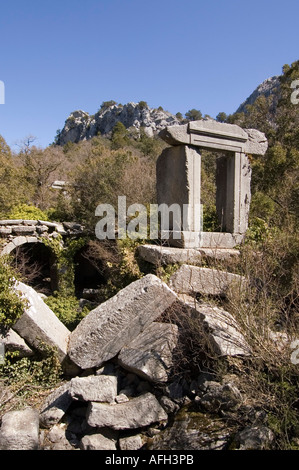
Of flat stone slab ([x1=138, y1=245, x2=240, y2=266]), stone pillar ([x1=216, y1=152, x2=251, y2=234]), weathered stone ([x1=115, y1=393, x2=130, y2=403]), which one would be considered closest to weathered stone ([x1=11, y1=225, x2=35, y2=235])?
flat stone slab ([x1=138, y1=245, x2=240, y2=266])

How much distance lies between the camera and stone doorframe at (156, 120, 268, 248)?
610 cm

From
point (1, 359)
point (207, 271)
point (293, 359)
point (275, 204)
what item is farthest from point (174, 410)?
point (275, 204)

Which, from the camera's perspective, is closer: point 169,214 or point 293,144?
point 169,214

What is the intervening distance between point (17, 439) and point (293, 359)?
8.84ft

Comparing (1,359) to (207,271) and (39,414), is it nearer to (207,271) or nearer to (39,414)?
(39,414)

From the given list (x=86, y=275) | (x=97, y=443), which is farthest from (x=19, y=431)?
(x=86, y=275)

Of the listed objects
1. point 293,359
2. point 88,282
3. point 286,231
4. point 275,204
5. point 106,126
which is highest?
point 106,126

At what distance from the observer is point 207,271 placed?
489cm

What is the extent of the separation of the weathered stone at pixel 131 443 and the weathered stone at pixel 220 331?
1133mm

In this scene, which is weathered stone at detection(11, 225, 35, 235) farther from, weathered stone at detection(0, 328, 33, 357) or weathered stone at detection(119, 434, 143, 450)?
weathered stone at detection(119, 434, 143, 450)

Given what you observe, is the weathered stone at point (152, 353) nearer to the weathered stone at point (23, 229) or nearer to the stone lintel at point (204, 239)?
the stone lintel at point (204, 239)

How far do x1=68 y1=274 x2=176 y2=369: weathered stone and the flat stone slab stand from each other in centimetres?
104

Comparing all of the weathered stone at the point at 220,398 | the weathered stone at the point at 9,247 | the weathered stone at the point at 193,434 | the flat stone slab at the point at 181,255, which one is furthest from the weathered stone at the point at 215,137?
the weathered stone at the point at 9,247
